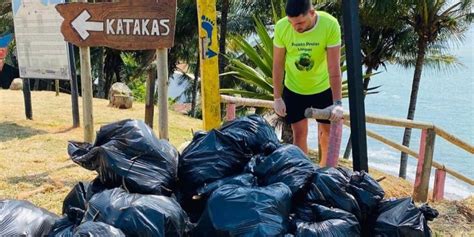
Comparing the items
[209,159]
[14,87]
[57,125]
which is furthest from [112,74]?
[209,159]

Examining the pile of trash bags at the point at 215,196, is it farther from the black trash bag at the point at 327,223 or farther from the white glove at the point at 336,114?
the white glove at the point at 336,114

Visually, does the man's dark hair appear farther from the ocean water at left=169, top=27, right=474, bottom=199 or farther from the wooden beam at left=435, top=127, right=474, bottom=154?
the ocean water at left=169, top=27, right=474, bottom=199

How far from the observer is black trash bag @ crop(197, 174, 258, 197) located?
2654 millimetres

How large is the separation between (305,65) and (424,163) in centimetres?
253

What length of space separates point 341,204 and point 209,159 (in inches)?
28.0

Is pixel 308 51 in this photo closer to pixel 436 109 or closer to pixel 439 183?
pixel 439 183

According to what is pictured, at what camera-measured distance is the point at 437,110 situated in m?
36.7

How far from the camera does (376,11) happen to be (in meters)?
18.4

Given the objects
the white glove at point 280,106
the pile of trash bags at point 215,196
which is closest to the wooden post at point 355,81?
the pile of trash bags at point 215,196

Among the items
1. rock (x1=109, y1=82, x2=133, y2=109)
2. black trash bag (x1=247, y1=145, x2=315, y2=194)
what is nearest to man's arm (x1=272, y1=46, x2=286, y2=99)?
black trash bag (x1=247, y1=145, x2=315, y2=194)

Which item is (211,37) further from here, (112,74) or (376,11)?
(112,74)

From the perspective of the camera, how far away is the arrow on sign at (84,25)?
6.19 metres

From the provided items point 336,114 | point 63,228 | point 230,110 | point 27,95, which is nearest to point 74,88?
point 27,95

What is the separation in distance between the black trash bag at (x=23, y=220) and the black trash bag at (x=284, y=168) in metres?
1.08
